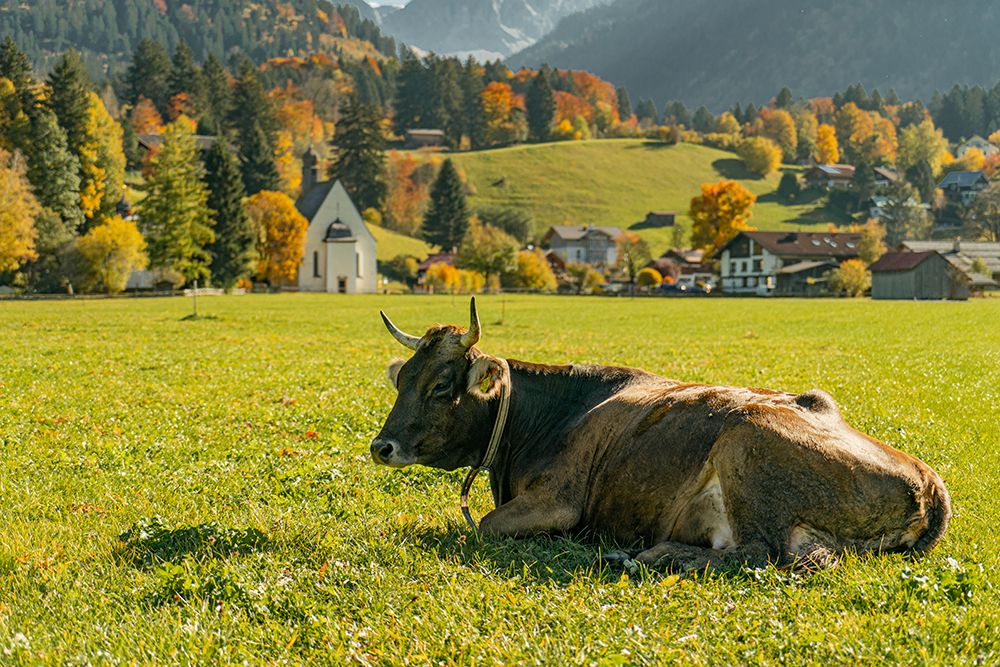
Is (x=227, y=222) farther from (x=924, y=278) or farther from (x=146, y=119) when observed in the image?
(x=146, y=119)

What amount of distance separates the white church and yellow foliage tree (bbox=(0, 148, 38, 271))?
3829cm

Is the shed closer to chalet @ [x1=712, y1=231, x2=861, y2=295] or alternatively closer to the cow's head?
chalet @ [x1=712, y1=231, x2=861, y2=295]

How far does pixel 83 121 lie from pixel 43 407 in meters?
91.9

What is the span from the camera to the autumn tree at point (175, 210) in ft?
260

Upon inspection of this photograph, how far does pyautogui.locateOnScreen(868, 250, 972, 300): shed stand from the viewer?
7788cm

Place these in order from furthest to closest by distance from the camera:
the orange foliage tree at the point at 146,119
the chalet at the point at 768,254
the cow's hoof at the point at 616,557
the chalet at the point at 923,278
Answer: the orange foliage tree at the point at 146,119
the chalet at the point at 768,254
the chalet at the point at 923,278
the cow's hoof at the point at 616,557

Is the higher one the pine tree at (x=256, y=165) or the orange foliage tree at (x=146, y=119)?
the orange foliage tree at (x=146, y=119)

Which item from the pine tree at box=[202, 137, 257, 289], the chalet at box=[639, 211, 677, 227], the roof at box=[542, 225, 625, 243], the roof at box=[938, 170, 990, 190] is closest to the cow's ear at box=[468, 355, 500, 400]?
the pine tree at box=[202, 137, 257, 289]

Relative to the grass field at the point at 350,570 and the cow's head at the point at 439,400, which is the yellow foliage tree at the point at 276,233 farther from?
the cow's head at the point at 439,400

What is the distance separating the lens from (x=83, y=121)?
291 feet

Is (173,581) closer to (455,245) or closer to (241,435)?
(241,435)

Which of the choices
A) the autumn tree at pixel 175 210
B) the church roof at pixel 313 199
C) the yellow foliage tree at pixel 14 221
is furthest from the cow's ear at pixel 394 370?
the church roof at pixel 313 199

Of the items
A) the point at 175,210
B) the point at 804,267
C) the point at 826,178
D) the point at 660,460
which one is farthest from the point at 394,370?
the point at 826,178

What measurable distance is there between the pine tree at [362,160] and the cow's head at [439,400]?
141310 mm
